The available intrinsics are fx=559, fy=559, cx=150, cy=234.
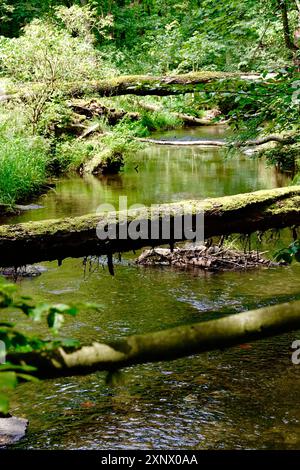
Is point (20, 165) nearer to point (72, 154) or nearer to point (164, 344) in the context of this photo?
point (72, 154)

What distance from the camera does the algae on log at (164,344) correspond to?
1.64 metres

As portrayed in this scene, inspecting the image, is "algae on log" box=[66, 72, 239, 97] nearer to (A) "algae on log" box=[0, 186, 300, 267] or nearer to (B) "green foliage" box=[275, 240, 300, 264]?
(A) "algae on log" box=[0, 186, 300, 267]

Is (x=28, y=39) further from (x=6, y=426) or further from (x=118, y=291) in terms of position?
(x=6, y=426)

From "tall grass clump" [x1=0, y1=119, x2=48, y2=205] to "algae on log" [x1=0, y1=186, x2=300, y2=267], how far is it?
6.05 meters

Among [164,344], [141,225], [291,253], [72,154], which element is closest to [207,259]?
[141,225]

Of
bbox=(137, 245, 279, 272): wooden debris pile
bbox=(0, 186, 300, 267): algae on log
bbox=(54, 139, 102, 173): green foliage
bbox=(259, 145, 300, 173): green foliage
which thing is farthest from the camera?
bbox=(54, 139, 102, 173): green foliage

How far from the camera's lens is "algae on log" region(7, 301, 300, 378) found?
164cm

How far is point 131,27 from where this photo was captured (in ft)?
107

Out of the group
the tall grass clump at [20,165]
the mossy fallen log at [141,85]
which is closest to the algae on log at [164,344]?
the mossy fallen log at [141,85]

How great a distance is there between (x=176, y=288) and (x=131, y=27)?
29340 mm

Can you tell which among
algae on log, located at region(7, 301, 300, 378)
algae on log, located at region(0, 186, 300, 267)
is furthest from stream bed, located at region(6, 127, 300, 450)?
algae on log, located at region(0, 186, 300, 267)

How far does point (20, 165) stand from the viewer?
11.1 metres

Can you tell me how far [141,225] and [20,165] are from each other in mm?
7229

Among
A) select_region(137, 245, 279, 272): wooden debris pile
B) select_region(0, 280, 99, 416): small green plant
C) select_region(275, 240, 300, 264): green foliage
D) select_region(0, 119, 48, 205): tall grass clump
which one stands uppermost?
select_region(0, 119, 48, 205): tall grass clump
